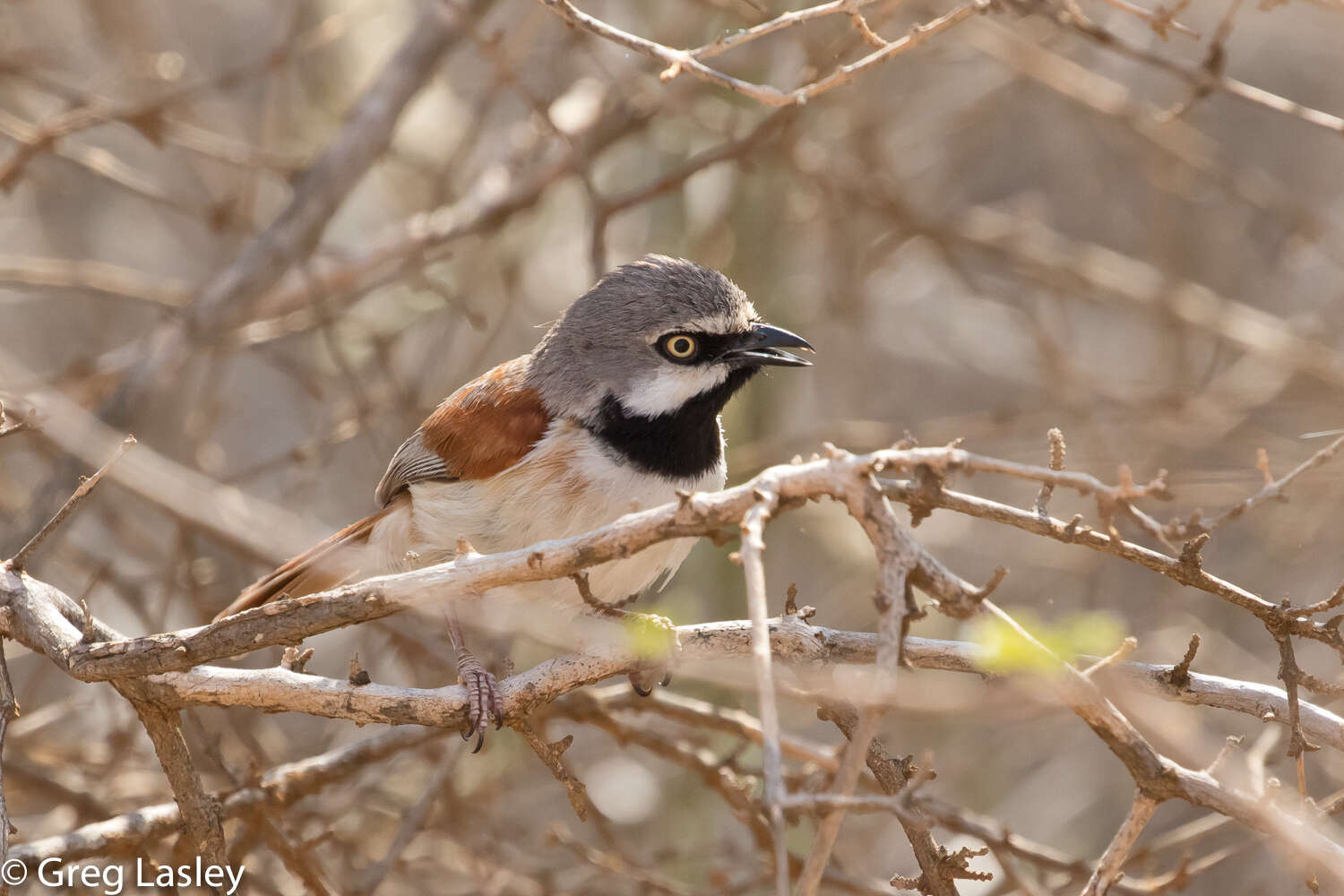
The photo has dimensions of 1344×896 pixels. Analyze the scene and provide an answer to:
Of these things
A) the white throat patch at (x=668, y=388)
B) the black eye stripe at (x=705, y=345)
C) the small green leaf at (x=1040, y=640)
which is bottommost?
the small green leaf at (x=1040, y=640)

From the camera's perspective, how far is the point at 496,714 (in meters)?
3.45

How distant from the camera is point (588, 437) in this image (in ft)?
14.3

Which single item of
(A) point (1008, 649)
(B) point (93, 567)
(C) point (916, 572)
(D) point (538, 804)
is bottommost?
(D) point (538, 804)

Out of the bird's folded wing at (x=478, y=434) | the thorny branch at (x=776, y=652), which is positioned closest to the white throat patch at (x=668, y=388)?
the bird's folded wing at (x=478, y=434)

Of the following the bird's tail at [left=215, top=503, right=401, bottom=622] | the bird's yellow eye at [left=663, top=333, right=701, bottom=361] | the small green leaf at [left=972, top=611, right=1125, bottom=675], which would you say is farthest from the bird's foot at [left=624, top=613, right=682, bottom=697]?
the bird's tail at [left=215, top=503, right=401, bottom=622]

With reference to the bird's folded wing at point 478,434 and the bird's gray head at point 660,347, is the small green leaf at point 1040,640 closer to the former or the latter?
the bird's gray head at point 660,347

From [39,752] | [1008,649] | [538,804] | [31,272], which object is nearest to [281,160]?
[31,272]

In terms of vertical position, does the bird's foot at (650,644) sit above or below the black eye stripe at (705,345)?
below

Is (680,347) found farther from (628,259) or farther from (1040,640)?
(628,259)

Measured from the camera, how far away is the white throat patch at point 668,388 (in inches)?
174

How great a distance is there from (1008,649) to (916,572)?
0.21 metres

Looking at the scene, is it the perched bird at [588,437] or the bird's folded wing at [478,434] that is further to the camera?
the bird's folded wing at [478,434]

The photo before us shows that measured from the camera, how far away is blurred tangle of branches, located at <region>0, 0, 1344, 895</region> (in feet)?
16.5

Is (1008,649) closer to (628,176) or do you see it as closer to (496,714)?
(496,714)
